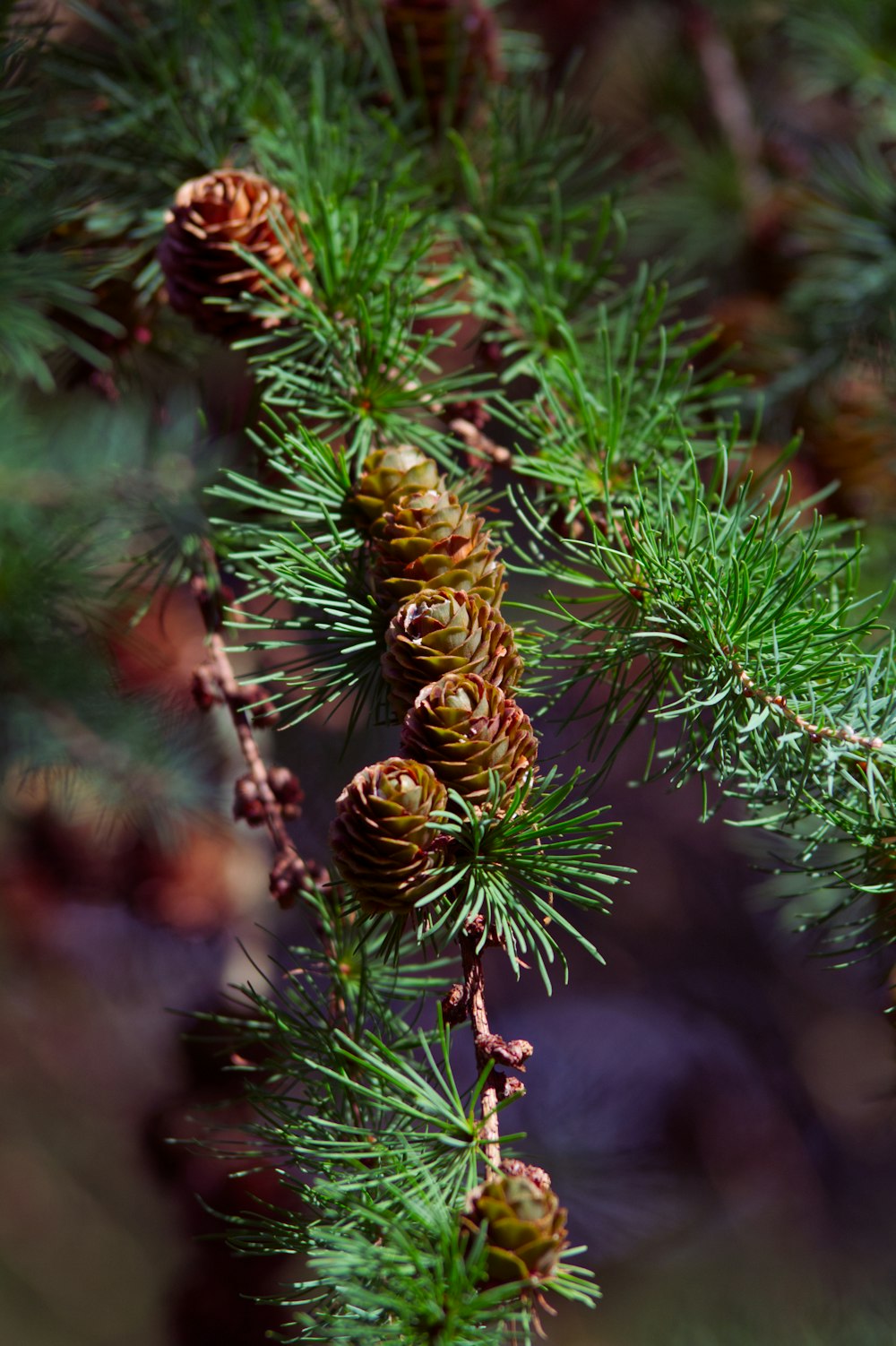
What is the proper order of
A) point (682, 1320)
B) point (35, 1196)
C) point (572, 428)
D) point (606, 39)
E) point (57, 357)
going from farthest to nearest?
point (35, 1196) → point (606, 39) → point (682, 1320) → point (57, 357) → point (572, 428)

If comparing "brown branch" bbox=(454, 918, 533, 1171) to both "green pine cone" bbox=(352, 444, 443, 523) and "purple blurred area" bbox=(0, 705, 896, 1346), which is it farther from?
"purple blurred area" bbox=(0, 705, 896, 1346)

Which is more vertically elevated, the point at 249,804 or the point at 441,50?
the point at 441,50

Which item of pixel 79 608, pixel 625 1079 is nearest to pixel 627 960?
pixel 625 1079

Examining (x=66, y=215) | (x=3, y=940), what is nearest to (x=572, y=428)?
(x=66, y=215)

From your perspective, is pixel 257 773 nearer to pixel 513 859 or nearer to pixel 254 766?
pixel 254 766

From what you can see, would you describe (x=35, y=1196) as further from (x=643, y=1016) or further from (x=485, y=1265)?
(x=485, y=1265)

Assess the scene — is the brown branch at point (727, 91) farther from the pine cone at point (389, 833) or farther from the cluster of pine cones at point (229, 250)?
the pine cone at point (389, 833)

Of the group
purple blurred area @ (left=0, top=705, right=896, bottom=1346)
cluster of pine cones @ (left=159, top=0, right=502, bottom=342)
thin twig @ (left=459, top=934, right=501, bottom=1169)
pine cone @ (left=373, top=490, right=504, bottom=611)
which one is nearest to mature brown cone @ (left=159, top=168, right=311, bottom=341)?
cluster of pine cones @ (left=159, top=0, right=502, bottom=342)
